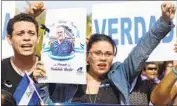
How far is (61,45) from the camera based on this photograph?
15.9 ft

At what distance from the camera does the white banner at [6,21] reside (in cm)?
490

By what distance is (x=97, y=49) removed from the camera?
4.73 meters

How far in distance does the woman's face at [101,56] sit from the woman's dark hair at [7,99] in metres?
0.71

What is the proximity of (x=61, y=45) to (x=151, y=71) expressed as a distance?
0.77 meters

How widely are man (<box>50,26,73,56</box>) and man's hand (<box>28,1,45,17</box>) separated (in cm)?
20

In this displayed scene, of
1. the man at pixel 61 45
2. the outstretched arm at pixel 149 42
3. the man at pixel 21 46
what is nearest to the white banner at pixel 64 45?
the man at pixel 61 45

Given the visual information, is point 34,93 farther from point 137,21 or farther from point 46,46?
point 137,21

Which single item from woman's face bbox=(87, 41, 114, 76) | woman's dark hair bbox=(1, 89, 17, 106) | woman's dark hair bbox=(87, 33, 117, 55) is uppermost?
woman's dark hair bbox=(87, 33, 117, 55)

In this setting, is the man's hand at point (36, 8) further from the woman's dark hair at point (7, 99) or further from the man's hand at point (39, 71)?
the woman's dark hair at point (7, 99)

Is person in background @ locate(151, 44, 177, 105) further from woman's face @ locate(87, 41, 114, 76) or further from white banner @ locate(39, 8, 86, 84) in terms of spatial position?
Answer: white banner @ locate(39, 8, 86, 84)

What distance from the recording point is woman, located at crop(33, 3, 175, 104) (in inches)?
184

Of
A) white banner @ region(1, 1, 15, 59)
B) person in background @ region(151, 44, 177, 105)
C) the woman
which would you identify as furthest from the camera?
white banner @ region(1, 1, 15, 59)

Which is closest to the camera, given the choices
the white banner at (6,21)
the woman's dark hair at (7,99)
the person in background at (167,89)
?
the person in background at (167,89)

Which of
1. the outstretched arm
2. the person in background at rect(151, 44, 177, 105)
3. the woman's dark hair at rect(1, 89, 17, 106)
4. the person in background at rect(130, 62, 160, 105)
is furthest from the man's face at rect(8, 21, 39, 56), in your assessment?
the person in background at rect(151, 44, 177, 105)
